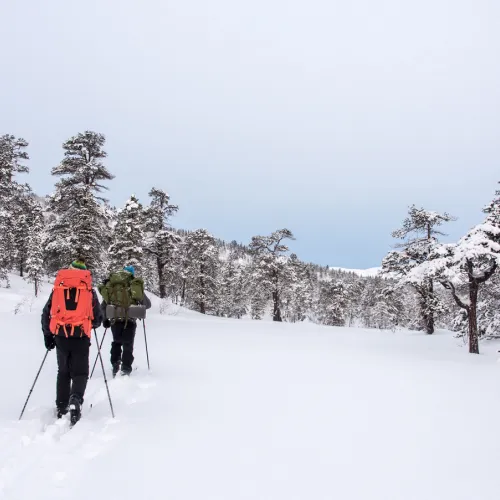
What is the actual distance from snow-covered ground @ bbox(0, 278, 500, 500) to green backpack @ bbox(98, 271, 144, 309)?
1.55 metres

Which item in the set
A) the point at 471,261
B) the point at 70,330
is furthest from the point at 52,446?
the point at 471,261

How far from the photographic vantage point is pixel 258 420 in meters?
4.78

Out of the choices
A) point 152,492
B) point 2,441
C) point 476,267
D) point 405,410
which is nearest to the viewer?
point 152,492

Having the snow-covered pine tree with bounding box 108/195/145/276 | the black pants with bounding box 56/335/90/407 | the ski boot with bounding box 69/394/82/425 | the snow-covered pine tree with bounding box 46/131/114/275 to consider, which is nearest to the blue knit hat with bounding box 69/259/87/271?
the black pants with bounding box 56/335/90/407

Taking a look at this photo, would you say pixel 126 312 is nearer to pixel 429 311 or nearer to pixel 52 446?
pixel 52 446

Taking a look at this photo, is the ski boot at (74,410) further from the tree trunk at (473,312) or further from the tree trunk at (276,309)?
the tree trunk at (276,309)

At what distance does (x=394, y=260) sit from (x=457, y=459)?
22124 mm

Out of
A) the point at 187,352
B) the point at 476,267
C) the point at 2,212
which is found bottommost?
the point at 187,352

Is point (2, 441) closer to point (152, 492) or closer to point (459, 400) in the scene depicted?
point (152, 492)

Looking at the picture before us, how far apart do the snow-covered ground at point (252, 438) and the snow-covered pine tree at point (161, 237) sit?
24.9 m

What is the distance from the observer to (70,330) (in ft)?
15.4

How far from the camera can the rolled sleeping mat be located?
6917 mm

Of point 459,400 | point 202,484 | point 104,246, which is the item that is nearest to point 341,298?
point 104,246

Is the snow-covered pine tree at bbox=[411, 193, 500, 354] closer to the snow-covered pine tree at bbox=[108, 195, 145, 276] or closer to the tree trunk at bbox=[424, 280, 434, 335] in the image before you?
the tree trunk at bbox=[424, 280, 434, 335]
